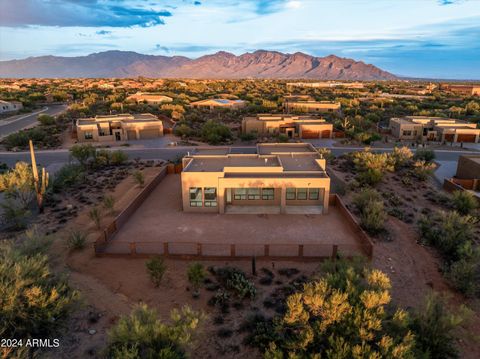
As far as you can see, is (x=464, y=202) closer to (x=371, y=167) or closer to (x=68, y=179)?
(x=371, y=167)

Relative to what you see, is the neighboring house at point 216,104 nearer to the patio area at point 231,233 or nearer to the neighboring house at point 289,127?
the neighboring house at point 289,127

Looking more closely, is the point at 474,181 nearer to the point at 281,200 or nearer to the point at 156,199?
the point at 281,200

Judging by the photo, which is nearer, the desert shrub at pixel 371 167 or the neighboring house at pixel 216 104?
the desert shrub at pixel 371 167

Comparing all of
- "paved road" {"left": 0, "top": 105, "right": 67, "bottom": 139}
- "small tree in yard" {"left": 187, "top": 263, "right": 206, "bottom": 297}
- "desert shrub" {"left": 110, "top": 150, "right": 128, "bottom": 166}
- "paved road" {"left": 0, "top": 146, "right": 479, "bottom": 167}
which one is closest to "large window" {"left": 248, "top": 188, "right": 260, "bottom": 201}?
"small tree in yard" {"left": 187, "top": 263, "right": 206, "bottom": 297}

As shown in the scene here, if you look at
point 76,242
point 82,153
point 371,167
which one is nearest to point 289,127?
point 371,167

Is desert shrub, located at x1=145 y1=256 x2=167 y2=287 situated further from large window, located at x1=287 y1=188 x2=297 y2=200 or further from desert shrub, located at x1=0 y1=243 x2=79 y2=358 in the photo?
large window, located at x1=287 y1=188 x2=297 y2=200

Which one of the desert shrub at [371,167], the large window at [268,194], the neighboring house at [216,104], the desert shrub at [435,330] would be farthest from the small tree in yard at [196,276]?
the neighboring house at [216,104]
